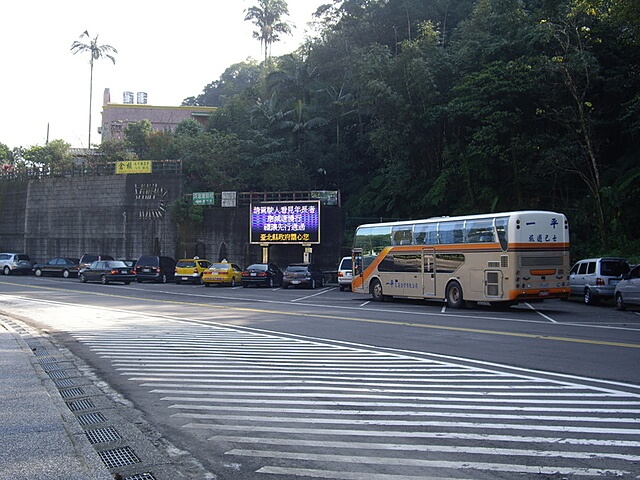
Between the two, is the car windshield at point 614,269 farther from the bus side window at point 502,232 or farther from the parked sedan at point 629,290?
the bus side window at point 502,232

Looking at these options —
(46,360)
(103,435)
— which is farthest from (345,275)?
(103,435)

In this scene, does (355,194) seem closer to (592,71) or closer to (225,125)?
(225,125)

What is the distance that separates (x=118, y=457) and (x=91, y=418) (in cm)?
177

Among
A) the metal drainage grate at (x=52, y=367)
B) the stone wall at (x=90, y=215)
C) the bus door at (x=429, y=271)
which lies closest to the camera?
the metal drainage grate at (x=52, y=367)

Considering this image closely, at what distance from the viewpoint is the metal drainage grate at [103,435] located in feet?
22.2

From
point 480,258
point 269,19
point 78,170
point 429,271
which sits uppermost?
point 269,19

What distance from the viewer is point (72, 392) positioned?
9312 mm

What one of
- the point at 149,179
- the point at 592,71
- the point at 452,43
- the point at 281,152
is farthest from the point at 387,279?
the point at 149,179

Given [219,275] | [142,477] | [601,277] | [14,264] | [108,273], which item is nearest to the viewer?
[142,477]

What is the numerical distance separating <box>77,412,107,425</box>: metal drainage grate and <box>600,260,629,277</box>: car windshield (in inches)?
883

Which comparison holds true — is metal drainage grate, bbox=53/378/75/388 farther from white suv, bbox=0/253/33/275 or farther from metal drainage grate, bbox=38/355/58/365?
white suv, bbox=0/253/33/275

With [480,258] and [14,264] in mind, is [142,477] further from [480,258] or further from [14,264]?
[14,264]

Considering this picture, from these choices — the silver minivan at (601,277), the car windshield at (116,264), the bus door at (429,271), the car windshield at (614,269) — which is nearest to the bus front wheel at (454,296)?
the bus door at (429,271)

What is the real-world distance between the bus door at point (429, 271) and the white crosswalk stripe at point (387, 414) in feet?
44.2
